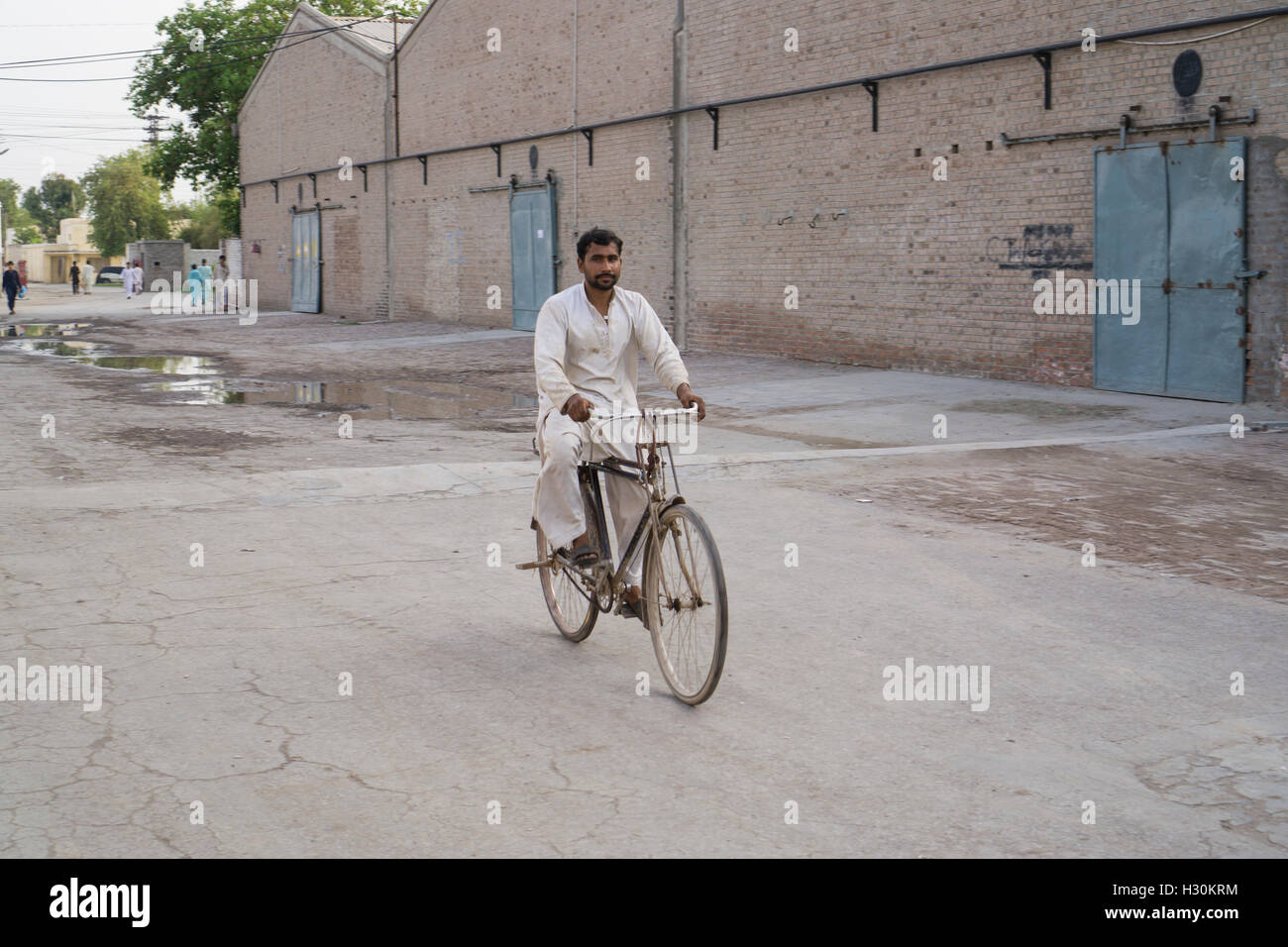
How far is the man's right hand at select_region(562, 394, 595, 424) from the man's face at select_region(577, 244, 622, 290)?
59cm

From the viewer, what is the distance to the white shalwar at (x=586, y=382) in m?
5.47

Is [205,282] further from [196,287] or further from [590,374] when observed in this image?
[590,374]

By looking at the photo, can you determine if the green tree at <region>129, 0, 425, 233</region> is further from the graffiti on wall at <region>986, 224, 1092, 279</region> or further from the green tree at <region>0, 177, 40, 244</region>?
the green tree at <region>0, 177, 40, 244</region>

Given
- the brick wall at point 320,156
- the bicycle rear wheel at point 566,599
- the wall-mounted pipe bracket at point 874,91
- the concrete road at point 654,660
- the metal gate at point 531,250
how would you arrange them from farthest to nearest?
the brick wall at point 320,156 < the metal gate at point 531,250 < the wall-mounted pipe bracket at point 874,91 < the bicycle rear wheel at point 566,599 < the concrete road at point 654,660

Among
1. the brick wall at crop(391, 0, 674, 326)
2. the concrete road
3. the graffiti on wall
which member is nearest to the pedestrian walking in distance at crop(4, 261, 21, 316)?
the brick wall at crop(391, 0, 674, 326)

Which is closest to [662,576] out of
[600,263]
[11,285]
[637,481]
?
[637,481]

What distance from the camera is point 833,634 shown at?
5.95 m

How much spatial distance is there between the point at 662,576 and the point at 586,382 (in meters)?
0.93

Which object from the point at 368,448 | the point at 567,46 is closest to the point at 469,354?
the point at 567,46

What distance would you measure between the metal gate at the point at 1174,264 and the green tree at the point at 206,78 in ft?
123

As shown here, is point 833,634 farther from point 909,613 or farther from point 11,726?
point 11,726

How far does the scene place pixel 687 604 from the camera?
5.03 meters

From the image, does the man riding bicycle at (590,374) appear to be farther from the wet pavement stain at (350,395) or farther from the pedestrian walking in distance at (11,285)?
the pedestrian walking in distance at (11,285)

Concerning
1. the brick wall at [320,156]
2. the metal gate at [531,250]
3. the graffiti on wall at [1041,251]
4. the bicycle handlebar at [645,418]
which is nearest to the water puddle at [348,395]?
the graffiti on wall at [1041,251]
